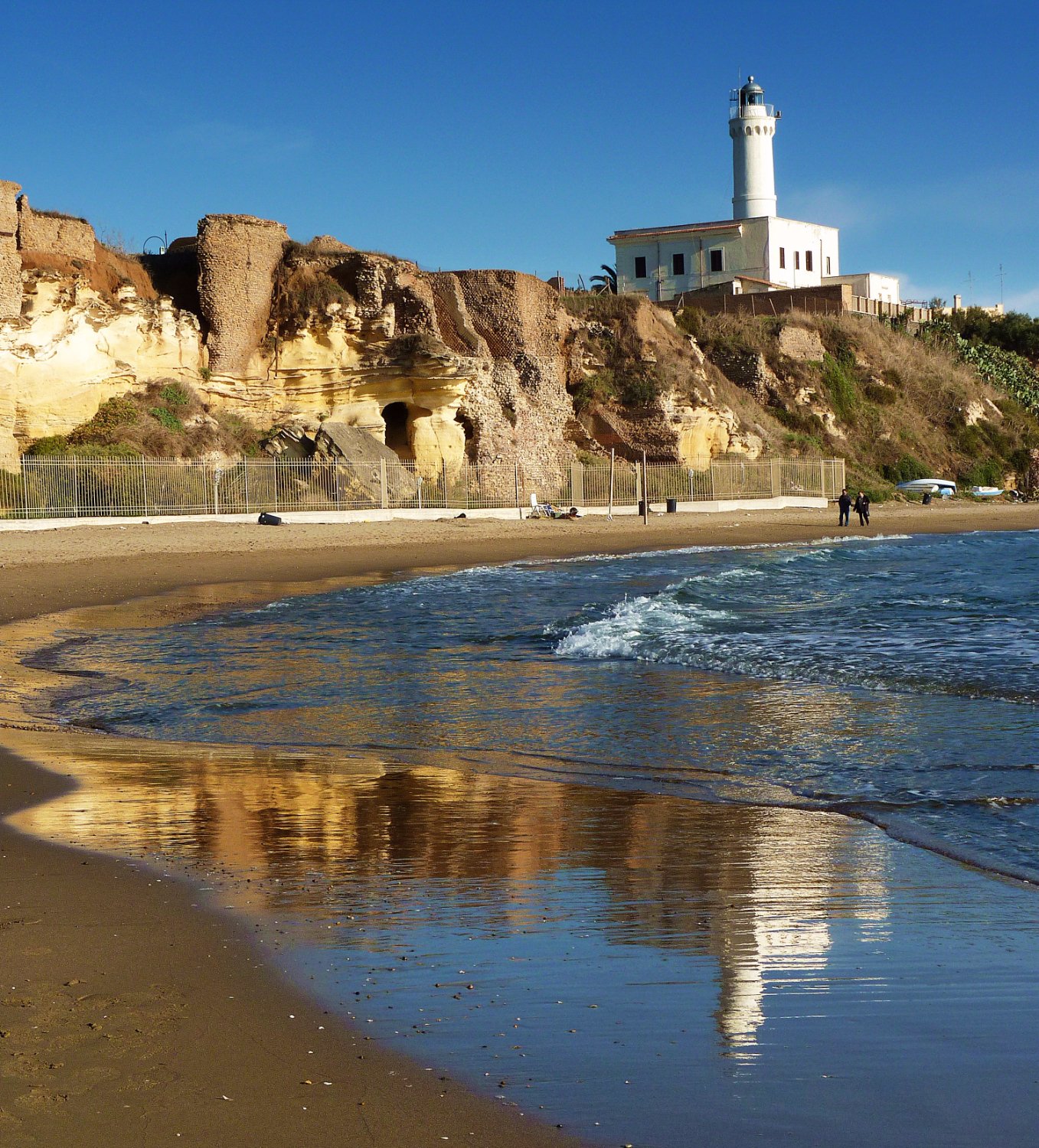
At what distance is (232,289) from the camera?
121ft

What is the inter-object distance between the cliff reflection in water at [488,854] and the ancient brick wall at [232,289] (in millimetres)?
30905

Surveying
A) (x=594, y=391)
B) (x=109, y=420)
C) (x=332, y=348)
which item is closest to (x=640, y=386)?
(x=594, y=391)

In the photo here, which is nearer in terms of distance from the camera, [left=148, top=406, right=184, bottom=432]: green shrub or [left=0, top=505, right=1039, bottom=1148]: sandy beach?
[left=0, top=505, right=1039, bottom=1148]: sandy beach

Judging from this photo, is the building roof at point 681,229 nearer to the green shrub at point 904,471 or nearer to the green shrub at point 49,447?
the green shrub at point 904,471

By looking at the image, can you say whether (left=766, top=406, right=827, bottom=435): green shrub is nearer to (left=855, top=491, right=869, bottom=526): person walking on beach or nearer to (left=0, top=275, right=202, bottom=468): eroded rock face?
(left=855, top=491, right=869, bottom=526): person walking on beach

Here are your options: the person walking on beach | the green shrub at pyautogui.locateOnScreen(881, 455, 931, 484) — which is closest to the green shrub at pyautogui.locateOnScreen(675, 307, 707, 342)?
the green shrub at pyautogui.locateOnScreen(881, 455, 931, 484)

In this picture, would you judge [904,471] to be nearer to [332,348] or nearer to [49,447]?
[332,348]

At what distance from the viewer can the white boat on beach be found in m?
56.1

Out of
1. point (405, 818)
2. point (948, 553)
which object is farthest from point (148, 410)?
point (405, 818)

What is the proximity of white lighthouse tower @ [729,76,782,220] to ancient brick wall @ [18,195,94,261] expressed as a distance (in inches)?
1778

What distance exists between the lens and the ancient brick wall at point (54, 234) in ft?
106

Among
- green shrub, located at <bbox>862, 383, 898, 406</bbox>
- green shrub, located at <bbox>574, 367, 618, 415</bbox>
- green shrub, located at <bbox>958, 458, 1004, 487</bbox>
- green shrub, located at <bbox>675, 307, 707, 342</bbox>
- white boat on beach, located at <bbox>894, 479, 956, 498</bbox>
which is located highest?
green shrub, located at <bbox>675, 307, 707, 342</bbox>

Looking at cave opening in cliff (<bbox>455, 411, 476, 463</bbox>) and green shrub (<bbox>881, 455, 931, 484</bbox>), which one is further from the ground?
cave opening in cliff (<bbox>455, 411, 476, 463</bbox>)

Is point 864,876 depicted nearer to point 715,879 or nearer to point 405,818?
point 715,879
